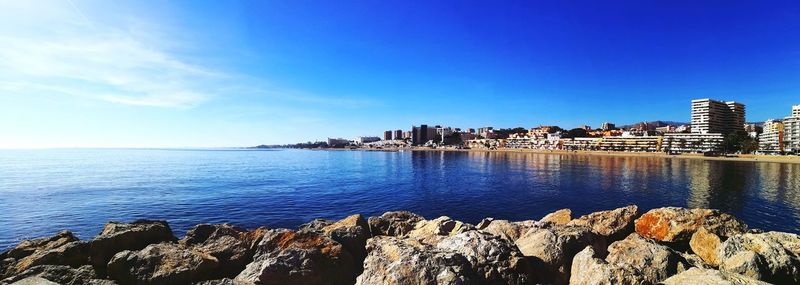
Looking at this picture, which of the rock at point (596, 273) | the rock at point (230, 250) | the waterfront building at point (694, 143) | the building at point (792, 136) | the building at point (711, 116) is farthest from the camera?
the building at point (711, 116)

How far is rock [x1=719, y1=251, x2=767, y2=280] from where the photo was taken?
24.4 feet

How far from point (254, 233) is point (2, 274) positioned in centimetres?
621

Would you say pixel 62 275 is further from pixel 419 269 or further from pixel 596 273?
pixel 596 273

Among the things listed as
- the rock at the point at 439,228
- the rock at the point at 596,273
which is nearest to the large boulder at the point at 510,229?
the rock at the point at 439,228

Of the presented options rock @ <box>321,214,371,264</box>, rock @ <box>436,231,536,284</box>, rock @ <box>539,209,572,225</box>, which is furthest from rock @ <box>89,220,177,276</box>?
rock @ <box>539,209,572,225</box>

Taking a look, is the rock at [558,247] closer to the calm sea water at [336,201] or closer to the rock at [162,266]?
the rock at [162,266]

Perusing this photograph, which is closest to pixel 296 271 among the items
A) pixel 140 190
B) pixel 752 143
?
pixel 140 190

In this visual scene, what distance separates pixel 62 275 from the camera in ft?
28.3

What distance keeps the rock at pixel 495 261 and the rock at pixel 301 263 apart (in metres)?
2.83

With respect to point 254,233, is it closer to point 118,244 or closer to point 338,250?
point 118,244

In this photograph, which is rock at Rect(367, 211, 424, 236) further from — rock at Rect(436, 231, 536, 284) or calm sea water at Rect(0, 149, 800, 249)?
calm sea water at Rect(0, 149, 800, 249)

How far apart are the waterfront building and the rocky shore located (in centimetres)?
16714

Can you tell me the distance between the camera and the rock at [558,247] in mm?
8055

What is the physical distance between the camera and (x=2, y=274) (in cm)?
949
